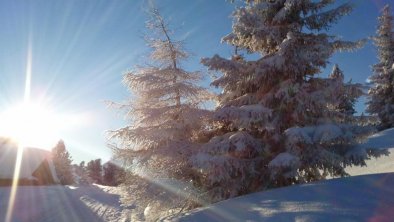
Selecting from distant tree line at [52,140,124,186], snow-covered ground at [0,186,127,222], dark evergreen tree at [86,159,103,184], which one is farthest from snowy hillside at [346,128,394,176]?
dark evergreen tree at [86,159,103,184]

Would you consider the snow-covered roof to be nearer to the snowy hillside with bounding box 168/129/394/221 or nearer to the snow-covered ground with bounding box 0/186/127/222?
the snow-covered ground with bounding box 0/186/127/222

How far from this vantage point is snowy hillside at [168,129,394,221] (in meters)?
6.56

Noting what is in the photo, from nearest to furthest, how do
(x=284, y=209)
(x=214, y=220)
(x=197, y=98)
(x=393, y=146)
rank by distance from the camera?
(x=284, y=209) < (x=214, y=220) < (x=197, y=98) < (x=393, y=146)

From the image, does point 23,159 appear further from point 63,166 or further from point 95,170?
point 95,170

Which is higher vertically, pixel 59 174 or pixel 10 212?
pixel 59 174

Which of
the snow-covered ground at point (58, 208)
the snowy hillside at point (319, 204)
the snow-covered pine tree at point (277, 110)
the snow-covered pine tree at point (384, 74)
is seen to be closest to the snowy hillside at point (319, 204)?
the snowy hillside at point (319, 204)

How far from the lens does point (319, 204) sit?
7.13 metres

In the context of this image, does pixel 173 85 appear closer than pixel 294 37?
No

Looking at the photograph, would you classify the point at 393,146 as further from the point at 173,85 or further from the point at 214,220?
the point at 214,220

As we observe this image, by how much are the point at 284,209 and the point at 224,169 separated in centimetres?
269

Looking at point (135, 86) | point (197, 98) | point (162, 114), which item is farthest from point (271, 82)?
point (135, 86)

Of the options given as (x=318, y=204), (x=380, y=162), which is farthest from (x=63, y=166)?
(x=318, y=204)

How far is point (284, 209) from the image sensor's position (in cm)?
724

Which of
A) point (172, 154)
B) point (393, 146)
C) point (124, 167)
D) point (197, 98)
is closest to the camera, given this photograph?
point (172, 154)
